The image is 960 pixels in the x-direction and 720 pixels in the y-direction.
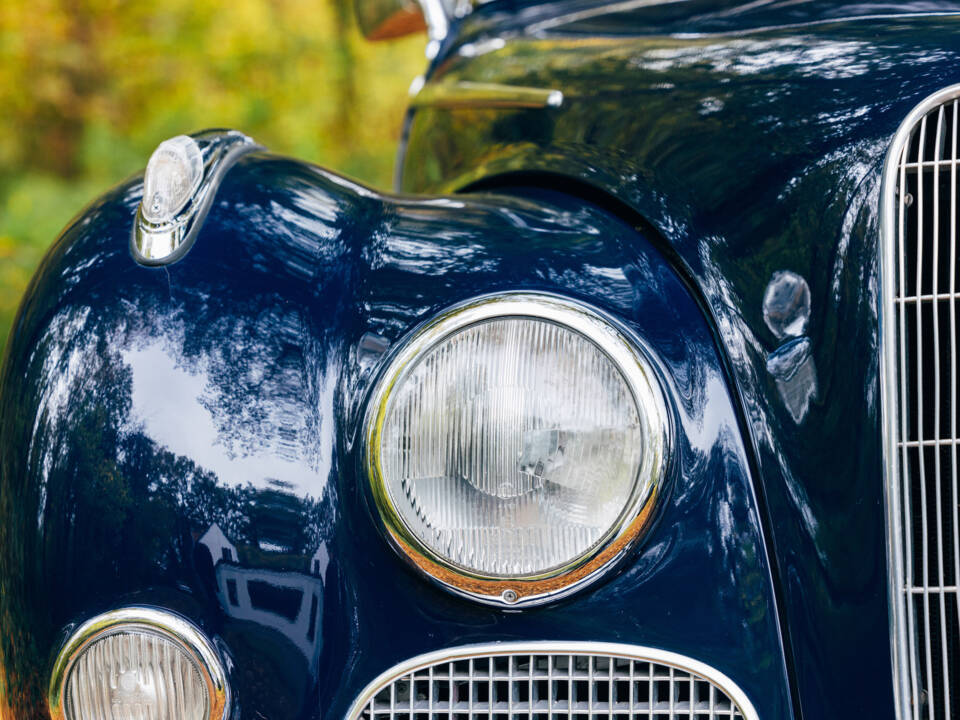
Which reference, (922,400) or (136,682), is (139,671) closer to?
(136,682)

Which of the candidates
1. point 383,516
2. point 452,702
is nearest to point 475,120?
point 383,516

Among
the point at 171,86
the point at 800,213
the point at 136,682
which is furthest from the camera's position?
the point at 171,86

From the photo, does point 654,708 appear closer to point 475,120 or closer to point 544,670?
point 544,670

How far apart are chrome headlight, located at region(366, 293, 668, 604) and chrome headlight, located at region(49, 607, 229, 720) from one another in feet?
0.98

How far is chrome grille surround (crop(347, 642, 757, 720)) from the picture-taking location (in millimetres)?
1313

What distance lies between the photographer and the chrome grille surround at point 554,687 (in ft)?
4.31

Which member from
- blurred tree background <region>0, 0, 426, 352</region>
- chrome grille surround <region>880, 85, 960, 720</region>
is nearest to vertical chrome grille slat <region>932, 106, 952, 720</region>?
chrome grille surround <region>880, 85, 960, 720</region>

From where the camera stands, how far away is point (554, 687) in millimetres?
1338

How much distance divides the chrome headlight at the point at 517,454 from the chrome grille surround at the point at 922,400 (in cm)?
33

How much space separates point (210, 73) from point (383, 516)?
28.0 feet

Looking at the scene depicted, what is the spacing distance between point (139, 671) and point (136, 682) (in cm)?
1

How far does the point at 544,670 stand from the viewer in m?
1.33

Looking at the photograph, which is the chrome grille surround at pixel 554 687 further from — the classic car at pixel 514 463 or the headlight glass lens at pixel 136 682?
the headlight glass lens at pixel 136 682

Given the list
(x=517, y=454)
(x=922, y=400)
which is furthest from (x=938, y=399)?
(x=517, y=454)
